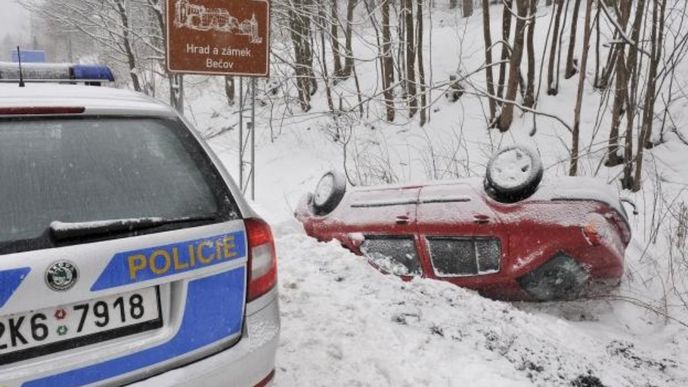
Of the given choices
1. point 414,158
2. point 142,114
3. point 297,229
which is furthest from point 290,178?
point 142,114

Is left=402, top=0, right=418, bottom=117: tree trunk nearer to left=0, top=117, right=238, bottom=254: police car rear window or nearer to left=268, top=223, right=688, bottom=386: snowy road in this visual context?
left=268, top=223, right=688, bottom=386: snowy road

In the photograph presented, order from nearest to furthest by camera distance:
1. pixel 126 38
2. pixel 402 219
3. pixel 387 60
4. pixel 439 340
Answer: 1. pixel 439 340
2. pixel 402 219
3. pixel 387 60
4. pixel 126 38

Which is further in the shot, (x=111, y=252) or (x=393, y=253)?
(x=393, y=253)

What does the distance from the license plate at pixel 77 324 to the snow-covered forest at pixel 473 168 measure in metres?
1.19

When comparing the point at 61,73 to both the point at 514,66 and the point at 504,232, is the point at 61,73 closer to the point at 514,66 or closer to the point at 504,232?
the point at 504,232

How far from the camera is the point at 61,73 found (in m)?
2.61

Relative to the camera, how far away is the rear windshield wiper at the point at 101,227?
5.10ft

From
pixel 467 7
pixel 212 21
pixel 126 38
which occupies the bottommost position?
pixel 212 21

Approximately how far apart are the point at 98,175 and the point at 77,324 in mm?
490

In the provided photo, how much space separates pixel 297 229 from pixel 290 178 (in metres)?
6.89

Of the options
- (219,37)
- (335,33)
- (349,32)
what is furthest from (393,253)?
(335,33)

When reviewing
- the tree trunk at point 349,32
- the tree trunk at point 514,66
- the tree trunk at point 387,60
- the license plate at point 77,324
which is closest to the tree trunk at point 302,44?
the tree trunk at point 349,32

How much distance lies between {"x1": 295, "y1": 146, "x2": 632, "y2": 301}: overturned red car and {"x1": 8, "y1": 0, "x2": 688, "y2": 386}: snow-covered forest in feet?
0.83

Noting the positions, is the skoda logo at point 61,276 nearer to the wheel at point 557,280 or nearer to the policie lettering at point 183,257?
the policie lettering at point 183,257
